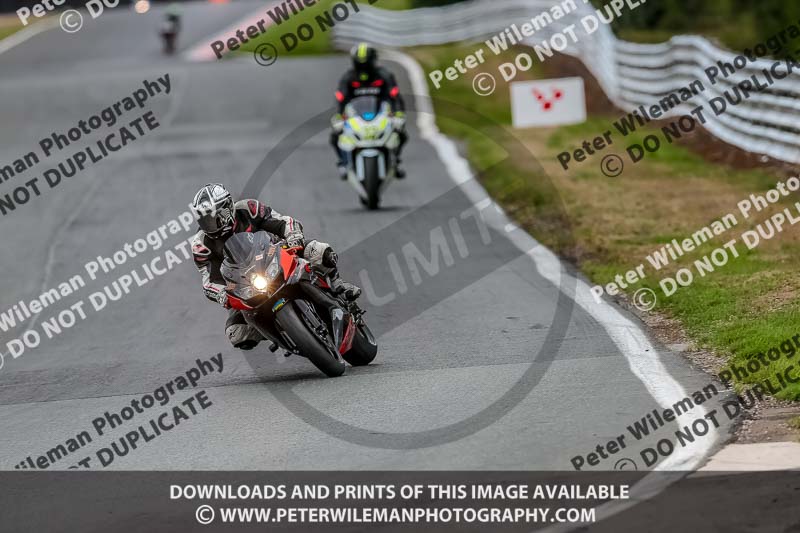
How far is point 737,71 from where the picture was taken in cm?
1888

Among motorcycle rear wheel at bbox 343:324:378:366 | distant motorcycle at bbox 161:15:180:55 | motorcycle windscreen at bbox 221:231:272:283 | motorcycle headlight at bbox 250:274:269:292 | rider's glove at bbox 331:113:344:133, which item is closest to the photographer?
motorcycle headlight at bbox 250:274:269:292

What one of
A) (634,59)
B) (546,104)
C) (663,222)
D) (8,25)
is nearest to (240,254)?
(663,222)

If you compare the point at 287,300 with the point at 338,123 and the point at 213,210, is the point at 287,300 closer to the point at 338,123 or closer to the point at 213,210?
the point at 213,210

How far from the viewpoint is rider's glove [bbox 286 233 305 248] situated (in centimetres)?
973

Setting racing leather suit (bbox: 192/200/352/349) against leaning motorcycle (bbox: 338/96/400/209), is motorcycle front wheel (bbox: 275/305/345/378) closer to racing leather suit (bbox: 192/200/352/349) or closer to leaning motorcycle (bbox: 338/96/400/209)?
racing leather suit (bbox: 192/200/352/349)

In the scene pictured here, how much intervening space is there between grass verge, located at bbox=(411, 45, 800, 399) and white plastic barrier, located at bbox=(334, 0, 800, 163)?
0.65 metres

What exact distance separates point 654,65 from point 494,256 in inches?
382

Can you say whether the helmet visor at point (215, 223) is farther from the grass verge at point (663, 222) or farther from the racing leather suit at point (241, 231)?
the grass verge at point (663, 222)

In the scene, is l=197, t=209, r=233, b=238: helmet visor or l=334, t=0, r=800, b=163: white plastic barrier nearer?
l=197, t=209, r=233, b=238: helmet visor

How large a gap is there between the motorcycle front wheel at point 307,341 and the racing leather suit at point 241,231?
55cm

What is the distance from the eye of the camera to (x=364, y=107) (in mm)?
17219

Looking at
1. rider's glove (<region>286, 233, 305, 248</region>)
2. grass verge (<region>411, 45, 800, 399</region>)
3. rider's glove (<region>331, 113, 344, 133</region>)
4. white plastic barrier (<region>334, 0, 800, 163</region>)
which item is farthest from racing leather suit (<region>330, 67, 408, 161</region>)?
rider's glove (<region>286, 233, 305, 248</region>)

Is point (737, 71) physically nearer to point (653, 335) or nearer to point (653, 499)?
point (653, 335)

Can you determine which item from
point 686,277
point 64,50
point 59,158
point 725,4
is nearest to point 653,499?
point 686,277
